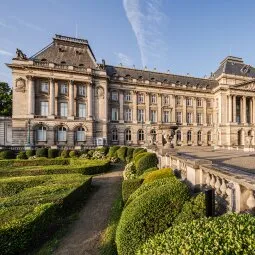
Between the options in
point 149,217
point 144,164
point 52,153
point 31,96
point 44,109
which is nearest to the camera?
point 149,217

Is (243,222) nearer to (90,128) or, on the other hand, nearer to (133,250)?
(133,250)

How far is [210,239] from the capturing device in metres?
2.00

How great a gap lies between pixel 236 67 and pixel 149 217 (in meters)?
46.5

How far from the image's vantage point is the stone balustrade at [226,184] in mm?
3295

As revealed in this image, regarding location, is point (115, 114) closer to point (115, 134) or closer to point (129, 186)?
point (115, 134)

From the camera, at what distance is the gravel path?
5051mm

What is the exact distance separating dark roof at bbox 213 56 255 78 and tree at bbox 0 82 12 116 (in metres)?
47.6

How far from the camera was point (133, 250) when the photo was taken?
3668mm

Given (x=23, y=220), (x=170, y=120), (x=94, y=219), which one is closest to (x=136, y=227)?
(x=23, y=220)

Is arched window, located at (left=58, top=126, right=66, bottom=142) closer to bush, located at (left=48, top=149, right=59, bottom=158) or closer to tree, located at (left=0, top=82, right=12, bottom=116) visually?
bush, located at (left=48, top=149, right=59, bottom=158)

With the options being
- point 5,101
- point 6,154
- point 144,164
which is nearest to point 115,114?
point 6,154

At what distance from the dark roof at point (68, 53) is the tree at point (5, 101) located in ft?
49.7

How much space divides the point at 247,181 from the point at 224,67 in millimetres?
43576

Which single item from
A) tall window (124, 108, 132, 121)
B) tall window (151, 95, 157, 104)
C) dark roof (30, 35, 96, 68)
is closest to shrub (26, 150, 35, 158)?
dark roof (30, 35, 96, 68)
